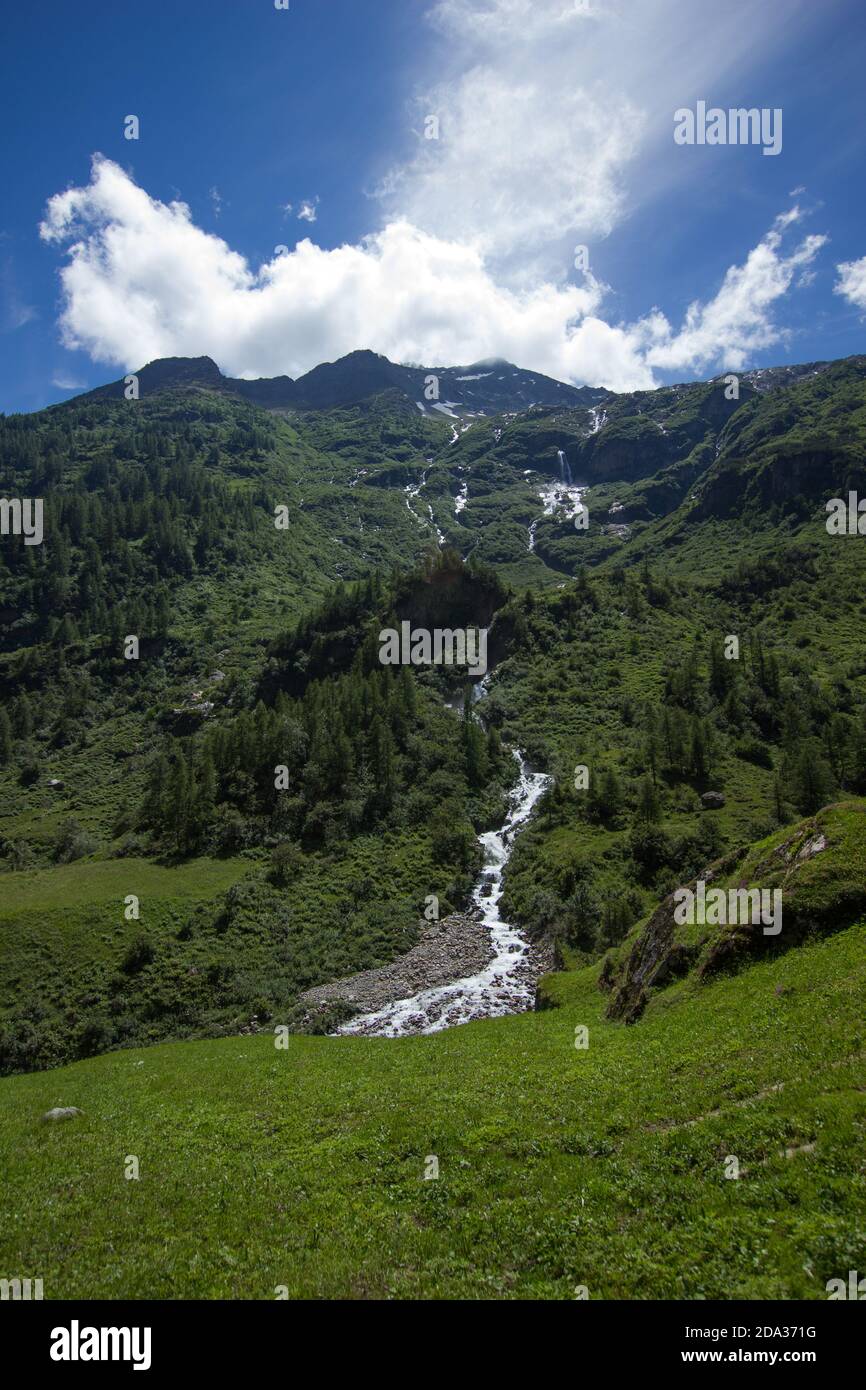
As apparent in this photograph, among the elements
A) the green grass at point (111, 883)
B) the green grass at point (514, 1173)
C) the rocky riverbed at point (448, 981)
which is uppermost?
the green grass at point (514, 1173)

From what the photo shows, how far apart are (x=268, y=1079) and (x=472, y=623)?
408 ft

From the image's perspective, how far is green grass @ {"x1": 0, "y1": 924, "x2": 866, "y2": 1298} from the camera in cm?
1036

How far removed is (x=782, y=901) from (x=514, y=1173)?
16.4 m

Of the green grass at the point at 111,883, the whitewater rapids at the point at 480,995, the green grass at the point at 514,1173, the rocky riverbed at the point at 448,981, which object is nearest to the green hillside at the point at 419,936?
the green grass at the point at 514,1173

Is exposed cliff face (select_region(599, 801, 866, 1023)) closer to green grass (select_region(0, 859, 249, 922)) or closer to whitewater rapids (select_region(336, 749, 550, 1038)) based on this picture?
whitewater rapids (select_region(336, 749, 550, 1038))

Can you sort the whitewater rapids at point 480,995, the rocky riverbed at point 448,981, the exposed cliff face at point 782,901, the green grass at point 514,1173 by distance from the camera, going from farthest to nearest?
the rocky riverbed at point 448,981
the whitewater rapids at point 480,995
the exposed cliff face at point 782,901
the green grass at point 514,1173

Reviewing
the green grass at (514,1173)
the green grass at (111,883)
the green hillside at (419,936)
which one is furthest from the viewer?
the green grass at (111,883)

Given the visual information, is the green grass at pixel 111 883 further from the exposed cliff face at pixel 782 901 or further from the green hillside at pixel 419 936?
the exposed cliff face at pixel 782 901

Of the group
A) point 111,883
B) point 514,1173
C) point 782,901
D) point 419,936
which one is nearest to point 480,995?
point 419,936

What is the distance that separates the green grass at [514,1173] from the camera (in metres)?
10.4

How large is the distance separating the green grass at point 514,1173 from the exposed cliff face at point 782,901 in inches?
48.7

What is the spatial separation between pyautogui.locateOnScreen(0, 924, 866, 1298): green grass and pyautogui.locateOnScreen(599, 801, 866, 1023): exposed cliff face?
→ 124 centimetres

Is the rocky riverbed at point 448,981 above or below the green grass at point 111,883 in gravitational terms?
below
